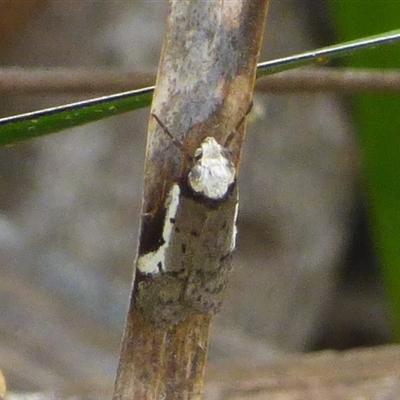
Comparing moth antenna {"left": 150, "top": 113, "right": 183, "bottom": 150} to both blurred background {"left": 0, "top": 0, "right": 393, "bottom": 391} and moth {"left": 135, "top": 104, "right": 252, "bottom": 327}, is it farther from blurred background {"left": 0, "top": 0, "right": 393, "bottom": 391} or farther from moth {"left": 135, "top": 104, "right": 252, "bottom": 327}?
blurred background {"left": 0, "top": 0, "right": 393, "bottom": 391}

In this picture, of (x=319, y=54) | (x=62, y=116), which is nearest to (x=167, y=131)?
(x=62, y=116)

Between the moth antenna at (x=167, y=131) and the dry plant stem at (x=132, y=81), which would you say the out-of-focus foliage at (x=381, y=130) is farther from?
the moth antenna at (x=167, y=131)

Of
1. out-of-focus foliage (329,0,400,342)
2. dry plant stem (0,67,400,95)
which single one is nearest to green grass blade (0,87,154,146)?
dry plant stem (0,67,400,95)

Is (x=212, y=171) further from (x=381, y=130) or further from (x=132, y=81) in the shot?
(x=381, y=130)

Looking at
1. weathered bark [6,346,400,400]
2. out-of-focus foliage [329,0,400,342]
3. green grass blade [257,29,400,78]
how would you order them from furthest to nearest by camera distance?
out-of-focus foliage [329,0,400,342]
weathered bark [6,346,400,400]
green grass blade [257,29,400,78]

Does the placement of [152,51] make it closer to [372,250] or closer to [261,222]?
[261,222]

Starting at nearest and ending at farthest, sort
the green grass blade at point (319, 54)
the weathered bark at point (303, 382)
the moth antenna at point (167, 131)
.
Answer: the moth antenna at point (167, 131)
the green grass blade at point (319, 54)
the weathered bark at point (303, 382)

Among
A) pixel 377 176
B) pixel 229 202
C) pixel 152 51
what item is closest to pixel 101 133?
pixel 152 51

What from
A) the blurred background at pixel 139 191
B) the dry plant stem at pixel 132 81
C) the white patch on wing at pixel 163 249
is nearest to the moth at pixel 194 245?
the white patch on wing at pixel 163 249
